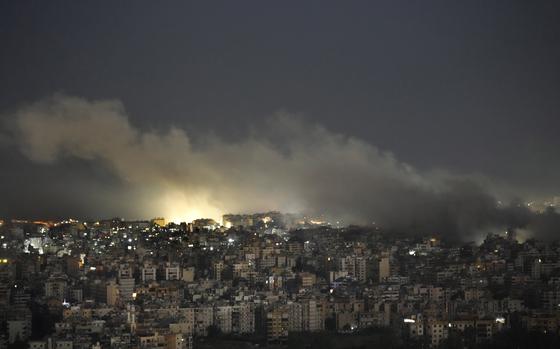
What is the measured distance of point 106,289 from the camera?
13367 millimetres

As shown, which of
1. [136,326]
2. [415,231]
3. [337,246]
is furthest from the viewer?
[415,231]

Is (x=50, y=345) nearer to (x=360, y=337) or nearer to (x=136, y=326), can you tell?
(x=136, y=326)

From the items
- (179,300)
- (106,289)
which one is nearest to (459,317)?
(179,300)

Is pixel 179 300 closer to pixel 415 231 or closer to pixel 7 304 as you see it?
pixel 7 304

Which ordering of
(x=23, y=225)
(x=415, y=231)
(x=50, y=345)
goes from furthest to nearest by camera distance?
1. (x=415, y=231)
2. (x=23, y=225)
3. (x=50, y=345)

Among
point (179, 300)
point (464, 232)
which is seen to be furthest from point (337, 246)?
point (179, 300)

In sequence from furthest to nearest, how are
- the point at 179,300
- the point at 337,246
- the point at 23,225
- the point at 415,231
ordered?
the point at 415,231 < the point at 337,246 < the point at 23,225 < the point at 179,300

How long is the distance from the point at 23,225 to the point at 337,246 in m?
4.16

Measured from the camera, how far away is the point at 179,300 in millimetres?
13172

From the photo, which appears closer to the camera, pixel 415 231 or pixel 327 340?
pixel 327 340

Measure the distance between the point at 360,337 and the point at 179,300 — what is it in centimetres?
211

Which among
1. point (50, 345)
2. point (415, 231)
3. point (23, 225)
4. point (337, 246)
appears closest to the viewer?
point (50, 345)

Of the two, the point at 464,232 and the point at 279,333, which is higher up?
the point at 464,232

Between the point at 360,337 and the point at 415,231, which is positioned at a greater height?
the point at 415,231
